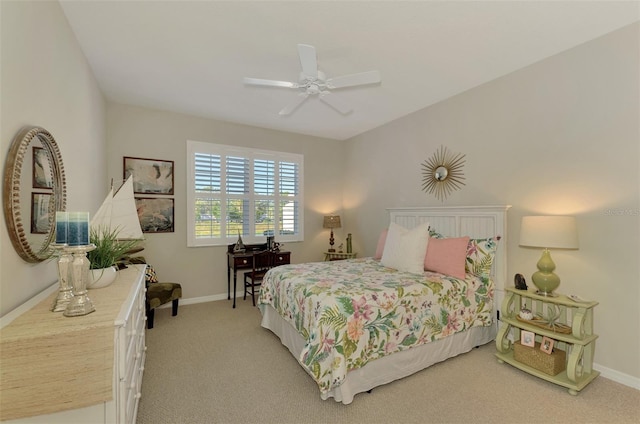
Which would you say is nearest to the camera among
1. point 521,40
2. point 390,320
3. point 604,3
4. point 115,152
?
point 604,3

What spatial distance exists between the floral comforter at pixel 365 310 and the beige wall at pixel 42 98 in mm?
1674

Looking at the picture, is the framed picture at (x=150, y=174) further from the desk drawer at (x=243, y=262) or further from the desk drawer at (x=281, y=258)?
the desk drawer at (x=281, y=258)

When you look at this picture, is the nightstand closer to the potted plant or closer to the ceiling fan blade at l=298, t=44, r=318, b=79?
the ceiling fan blade at l=298, t=44, r=318, b=79

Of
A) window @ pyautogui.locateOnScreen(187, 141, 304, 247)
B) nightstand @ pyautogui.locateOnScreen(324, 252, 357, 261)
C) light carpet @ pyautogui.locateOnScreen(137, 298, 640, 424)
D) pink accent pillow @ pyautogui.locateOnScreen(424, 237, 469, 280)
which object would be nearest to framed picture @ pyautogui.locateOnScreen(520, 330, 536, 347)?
light carpet @ pyautogui.locateOnScreen(137, 298, 640, 424)

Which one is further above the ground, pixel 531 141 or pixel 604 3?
pixel 604 3

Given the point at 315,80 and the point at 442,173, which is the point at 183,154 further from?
the point at 442,173

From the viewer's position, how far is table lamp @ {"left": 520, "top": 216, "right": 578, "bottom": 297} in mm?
2184

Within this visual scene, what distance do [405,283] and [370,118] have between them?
8.73 feet

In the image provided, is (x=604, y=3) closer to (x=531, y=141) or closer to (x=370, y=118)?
(x=531, y=141)

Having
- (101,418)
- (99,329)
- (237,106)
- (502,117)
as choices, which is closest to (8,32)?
(99,329)

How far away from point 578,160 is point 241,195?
404cm

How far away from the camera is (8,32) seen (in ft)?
4.18

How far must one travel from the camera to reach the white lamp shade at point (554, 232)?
7.14 feet

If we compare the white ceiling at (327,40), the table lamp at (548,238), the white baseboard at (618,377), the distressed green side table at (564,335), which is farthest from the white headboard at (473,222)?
the white ceiling at (327,40)
